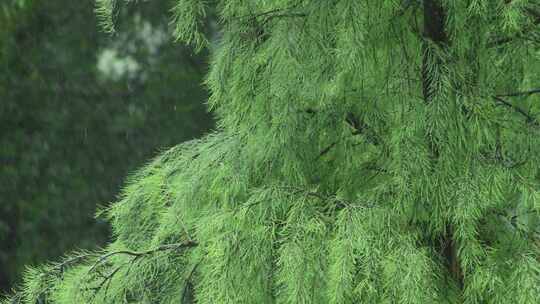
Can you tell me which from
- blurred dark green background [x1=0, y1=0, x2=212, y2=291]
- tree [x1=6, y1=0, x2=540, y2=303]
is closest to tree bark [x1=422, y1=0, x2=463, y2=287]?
tree [x1=6, y1=0, x2=540, y2=303]

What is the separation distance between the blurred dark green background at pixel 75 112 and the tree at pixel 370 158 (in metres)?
5.14

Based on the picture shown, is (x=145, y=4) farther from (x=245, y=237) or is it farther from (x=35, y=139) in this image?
(x=245, y=237)

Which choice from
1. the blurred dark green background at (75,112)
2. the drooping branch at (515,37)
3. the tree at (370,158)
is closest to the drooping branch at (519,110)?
the tree at (370,158)

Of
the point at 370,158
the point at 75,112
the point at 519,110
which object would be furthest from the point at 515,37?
the point at 75,112

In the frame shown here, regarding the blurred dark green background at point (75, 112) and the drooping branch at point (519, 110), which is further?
the blurred dark green background at point (75, 112)

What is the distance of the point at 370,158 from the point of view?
313 cm

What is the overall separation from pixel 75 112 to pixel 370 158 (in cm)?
603

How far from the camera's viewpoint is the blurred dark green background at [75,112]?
8.30 meters

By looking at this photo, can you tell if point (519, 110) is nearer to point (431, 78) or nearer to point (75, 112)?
point (431, 78)

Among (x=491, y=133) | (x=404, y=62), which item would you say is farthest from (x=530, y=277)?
(x=404, y=62)

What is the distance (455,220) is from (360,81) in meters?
0.56

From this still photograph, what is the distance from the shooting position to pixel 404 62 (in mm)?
2969

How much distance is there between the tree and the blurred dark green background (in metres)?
5.14

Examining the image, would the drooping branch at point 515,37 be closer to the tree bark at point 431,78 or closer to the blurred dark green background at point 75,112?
the tree bark at point 431,78
